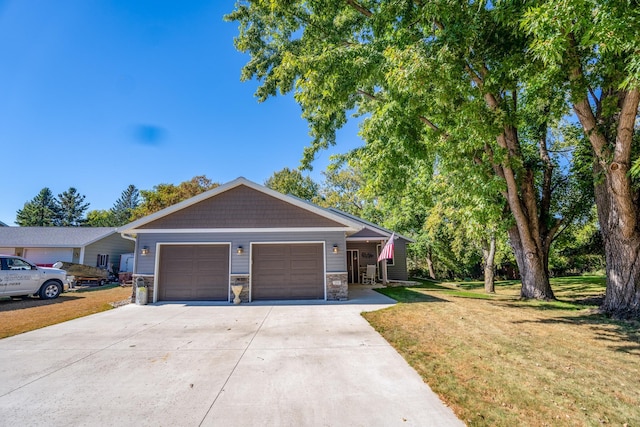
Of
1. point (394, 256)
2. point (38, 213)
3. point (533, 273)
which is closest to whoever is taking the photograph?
point (533, 273)

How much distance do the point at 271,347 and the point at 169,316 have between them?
14.2ft

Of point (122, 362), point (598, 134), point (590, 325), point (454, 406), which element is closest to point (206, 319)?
point (122, 362)

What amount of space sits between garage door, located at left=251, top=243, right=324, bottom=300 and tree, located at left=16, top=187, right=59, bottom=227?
58.9m

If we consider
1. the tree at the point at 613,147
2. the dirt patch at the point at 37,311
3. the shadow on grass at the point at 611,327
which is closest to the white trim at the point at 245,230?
the dirt patch at the point at 37,311

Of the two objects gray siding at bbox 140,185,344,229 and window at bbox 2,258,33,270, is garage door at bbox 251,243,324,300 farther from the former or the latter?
window at bbox 2,258,33,270

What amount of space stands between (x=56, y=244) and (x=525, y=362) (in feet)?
89.6

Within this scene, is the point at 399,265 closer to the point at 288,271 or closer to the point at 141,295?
the point at 288,271

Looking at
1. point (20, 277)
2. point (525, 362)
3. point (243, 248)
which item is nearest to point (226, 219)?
point (243, 248)

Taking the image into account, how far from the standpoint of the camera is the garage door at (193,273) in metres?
10.4

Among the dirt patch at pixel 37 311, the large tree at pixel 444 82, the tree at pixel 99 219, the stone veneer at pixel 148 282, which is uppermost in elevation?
the tree at pixel 99 219

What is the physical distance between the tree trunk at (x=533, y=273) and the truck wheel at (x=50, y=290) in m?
18.1

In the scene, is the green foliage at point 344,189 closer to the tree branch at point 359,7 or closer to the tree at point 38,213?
the tree branch at point 359,7

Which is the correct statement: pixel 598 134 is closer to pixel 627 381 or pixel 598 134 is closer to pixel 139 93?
pixel 627 381

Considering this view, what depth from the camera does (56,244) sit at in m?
20.5
